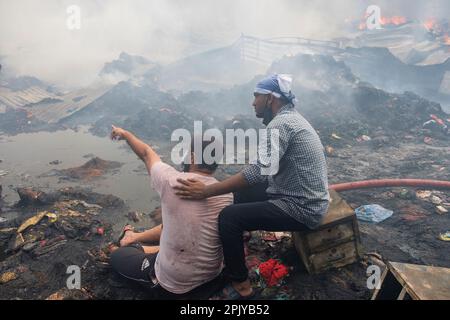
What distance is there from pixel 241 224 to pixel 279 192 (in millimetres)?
534

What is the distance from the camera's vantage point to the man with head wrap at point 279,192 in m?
2.79

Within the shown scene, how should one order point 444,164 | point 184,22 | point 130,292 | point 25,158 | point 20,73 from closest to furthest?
point 130,292
point 444,164
point 25,158
point 20,73
point 184,22

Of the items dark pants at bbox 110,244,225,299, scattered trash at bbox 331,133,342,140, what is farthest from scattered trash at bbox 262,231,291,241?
scattered trash at bbox 331,133,342,140

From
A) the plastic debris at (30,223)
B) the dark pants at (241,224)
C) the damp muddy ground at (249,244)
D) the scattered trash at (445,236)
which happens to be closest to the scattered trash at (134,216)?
the damp muddy ground at (249,244)

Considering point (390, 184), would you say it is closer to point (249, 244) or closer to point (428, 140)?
point (249, 244)

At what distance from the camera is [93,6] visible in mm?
29219

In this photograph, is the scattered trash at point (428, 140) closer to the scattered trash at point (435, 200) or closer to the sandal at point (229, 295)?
the scattered trash at point (435, 200)

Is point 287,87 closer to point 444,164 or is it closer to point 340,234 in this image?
point 340,234

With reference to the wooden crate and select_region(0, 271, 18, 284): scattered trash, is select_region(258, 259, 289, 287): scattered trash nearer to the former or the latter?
the wooden crate

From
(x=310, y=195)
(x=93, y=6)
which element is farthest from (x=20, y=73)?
(x=310, y=195)

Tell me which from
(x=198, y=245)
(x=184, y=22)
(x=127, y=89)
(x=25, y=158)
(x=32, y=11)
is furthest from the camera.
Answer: (x=184, y=22)

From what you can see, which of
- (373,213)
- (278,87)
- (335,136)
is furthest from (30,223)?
(335,136)

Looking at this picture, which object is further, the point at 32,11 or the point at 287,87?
the point at 32,11

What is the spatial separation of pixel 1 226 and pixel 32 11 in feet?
96.8
